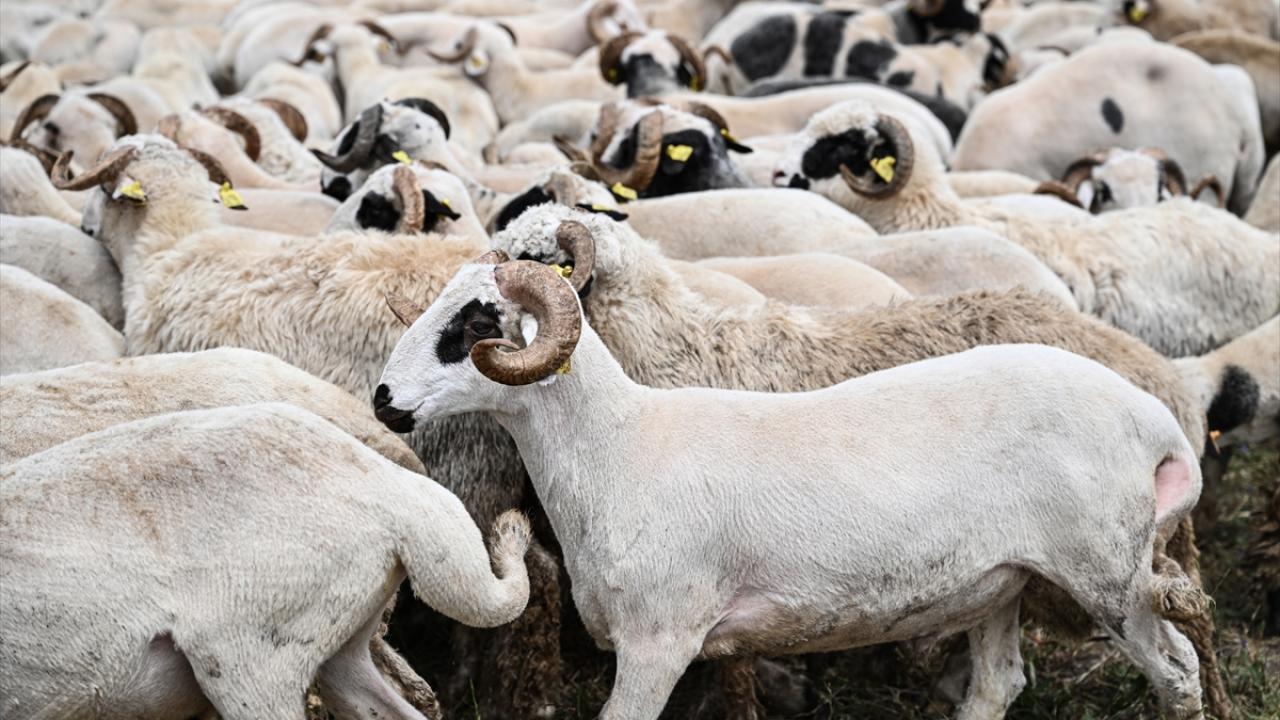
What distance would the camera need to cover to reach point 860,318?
5.63 m

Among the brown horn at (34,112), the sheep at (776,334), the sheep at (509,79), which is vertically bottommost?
the sheep at (509,79)

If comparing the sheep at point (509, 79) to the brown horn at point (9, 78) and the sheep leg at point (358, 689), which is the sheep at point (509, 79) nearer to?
the brown horn at point (9, 78)

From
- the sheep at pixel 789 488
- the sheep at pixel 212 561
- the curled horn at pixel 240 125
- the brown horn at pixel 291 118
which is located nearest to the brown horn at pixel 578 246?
the sheep at pixel 789 488

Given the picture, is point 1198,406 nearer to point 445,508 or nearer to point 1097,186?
point 445,508

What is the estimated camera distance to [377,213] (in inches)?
263

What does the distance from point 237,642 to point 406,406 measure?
0.90 m

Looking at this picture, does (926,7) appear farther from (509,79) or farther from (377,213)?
(377,213)

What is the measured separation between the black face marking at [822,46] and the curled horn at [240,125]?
540 centimetres

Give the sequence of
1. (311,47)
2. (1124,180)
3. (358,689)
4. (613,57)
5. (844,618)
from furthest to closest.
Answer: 1. (311,47)
2. (613,57)
3. (1124,180)
4. (844,618)
5. (358,689)

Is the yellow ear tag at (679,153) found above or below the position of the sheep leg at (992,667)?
below

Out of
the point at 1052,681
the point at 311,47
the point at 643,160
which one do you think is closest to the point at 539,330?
the point at 1052,681

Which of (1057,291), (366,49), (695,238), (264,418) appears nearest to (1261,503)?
(1057,291)

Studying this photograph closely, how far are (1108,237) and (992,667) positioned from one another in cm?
347

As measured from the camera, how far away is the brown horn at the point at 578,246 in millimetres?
5121
